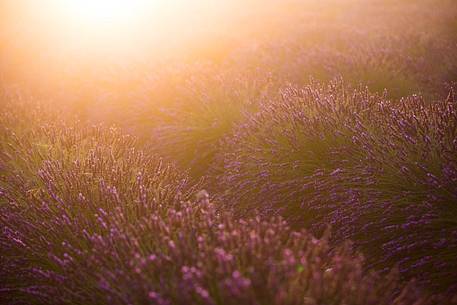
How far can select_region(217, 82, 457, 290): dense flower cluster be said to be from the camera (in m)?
2.24

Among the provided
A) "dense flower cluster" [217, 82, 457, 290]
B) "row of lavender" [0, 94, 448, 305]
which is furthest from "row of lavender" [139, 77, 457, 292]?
"row of lavender" [0, 94, 448, 305]

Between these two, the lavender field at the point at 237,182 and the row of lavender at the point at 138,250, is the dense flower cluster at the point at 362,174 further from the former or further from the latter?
the row of lavender at the point at 138,250

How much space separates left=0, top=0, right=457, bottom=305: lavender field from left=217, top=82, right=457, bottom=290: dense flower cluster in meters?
0.01

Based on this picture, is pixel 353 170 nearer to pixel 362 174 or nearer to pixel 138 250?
pixel 362 174

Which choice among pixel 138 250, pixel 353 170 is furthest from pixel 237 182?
pixel 138 250

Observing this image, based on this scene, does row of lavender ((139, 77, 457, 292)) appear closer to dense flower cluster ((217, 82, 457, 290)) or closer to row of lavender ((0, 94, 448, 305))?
dense flower cluster ((217, 82, 457, 290))

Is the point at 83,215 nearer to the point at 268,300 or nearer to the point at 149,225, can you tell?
the point at 149,225

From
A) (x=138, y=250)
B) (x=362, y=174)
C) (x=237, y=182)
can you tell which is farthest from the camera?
(x=237, y=182)

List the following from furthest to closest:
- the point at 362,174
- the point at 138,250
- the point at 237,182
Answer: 1. the point at 237,182
2. the point at 362,174
3. the point at 138,250

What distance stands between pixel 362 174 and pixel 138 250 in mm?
1520

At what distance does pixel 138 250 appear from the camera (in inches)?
71.9

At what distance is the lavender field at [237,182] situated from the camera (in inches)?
64.7

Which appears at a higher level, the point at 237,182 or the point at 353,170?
the point at 353,170

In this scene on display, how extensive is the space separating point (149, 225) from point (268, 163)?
150 cm
